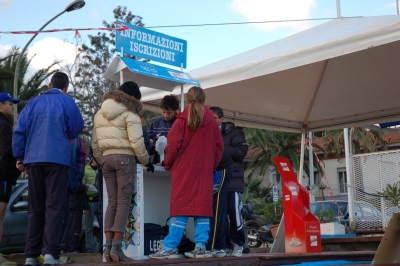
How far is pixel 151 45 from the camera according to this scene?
7.95 m

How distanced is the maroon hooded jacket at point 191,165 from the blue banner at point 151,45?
2198 mm

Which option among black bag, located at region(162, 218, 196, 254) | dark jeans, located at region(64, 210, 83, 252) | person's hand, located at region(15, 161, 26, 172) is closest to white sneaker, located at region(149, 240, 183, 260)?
black bag, located at region(162, 218, 196, 254)

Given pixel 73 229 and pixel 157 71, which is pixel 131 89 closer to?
pixel 157 71

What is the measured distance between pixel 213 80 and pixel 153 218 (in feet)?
6.09

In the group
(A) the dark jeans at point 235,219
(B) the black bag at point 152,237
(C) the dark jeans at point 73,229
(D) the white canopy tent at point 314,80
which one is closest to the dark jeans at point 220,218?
(A) the dark jeans at point 235,219

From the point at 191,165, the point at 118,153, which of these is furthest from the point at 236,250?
the point at 118,153

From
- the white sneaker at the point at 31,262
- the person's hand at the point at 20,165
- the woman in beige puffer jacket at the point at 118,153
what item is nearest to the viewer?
the white sneaker at the point at 31,262

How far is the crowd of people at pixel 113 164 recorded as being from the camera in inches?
209

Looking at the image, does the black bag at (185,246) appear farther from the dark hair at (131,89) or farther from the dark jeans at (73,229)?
the dark jeans at (73,229)

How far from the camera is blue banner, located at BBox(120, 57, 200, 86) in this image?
7.21 meters

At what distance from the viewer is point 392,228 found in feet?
13.5

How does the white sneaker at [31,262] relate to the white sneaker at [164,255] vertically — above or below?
below

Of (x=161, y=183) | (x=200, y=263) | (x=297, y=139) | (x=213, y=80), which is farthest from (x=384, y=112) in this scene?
(x=297, y=139)

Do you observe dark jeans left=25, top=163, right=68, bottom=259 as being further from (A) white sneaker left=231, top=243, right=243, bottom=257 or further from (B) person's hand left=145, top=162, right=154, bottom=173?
(A) white sneaker left=231, top=243, right=243, bottom=257
